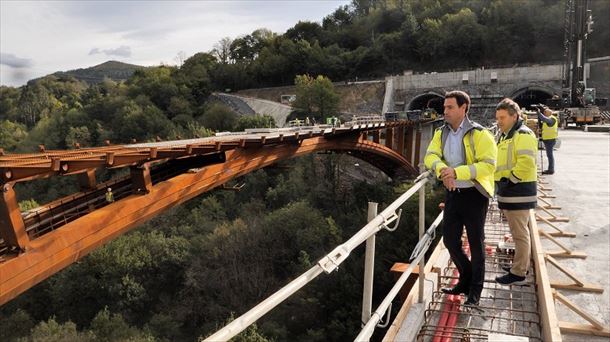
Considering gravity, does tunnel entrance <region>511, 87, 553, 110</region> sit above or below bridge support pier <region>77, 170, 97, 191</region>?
above

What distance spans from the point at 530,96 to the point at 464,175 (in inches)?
1798

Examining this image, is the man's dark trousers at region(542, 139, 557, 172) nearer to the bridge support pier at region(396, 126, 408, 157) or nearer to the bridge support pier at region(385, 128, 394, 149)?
the bridge support pier at region(385, 128, 394, 149)

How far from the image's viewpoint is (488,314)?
3701 millimetres

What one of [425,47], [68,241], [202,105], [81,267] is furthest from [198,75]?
[68,241]

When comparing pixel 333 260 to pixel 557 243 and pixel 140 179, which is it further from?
pixel 140 179

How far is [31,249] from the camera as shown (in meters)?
5.70

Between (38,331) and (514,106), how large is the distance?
86.1 ft

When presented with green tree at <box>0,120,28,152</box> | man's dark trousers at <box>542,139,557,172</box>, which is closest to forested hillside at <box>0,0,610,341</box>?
green tree at <box>0,120,28,152</box>

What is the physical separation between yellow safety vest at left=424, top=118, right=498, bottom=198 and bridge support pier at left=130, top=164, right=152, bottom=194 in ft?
19.8

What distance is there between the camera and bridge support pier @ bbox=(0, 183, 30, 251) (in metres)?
5.12

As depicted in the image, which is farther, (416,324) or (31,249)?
(31,249)

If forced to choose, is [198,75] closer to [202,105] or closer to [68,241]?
[202,105]

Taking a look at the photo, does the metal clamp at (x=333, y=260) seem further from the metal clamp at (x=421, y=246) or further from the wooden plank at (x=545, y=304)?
the wooden plank at (x=545, y=304)

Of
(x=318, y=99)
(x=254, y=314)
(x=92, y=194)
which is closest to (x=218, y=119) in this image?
(x=318, y=99)
